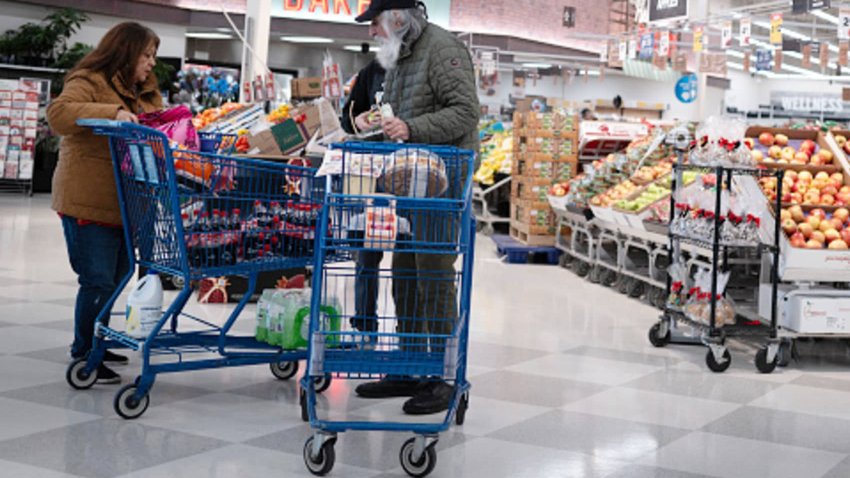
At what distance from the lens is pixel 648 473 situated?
144 inches

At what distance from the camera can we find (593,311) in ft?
25.0

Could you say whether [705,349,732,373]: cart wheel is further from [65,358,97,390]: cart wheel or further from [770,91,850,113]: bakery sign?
[770,91,850,113]: bakery sign

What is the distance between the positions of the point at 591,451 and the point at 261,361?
1.38 metres

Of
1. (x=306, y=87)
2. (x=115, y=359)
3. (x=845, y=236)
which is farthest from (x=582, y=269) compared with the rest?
(x=115, y=359)

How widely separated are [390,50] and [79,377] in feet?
6.02

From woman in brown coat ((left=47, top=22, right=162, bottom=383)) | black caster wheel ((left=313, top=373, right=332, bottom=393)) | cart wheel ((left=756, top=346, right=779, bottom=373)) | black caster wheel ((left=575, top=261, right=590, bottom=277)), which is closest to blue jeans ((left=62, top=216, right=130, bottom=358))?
Result: woman in brown coat ((left=47, top=22, right=162, bottom=383))

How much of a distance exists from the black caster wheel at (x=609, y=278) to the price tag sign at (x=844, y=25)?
12.3 ft

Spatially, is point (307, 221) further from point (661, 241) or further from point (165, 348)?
point (661, 241)

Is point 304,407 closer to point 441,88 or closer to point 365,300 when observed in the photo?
point 365,300

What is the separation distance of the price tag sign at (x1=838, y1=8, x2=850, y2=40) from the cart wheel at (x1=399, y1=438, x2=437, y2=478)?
8961 millimetres

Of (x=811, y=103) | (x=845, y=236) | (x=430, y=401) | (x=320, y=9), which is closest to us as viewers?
(x=430, y=401)

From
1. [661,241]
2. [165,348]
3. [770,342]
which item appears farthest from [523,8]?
[165,348]

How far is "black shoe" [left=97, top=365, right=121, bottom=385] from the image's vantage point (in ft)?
14.8

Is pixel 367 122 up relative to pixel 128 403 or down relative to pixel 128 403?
up
